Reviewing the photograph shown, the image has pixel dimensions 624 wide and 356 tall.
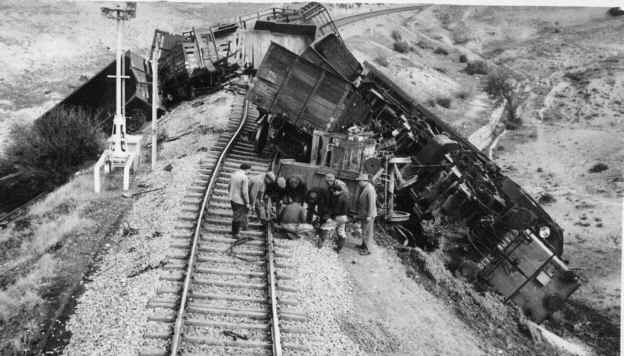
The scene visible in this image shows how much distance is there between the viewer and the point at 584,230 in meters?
19.7

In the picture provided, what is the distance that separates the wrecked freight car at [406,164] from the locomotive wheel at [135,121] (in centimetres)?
822

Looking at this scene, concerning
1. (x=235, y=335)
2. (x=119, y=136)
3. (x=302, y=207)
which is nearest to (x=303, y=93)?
(x=302, y=207)

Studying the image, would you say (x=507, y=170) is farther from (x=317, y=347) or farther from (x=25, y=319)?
(x=25, y=319)

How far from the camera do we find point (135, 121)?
67.6ft

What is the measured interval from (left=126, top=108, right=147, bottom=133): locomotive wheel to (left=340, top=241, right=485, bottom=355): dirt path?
44.1 feet

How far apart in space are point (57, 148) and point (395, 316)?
13.0 metres

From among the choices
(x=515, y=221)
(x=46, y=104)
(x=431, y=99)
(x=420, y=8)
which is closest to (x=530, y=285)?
(x=515, y=221)

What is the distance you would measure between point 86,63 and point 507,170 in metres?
30.0

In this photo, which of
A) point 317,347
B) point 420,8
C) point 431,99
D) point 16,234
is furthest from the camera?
point 420,8

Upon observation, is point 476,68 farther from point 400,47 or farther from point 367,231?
point 367,231

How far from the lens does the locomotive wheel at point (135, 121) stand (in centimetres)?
2048

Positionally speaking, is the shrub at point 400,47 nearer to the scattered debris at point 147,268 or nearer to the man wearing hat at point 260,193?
the man wearing hat at point 260,193

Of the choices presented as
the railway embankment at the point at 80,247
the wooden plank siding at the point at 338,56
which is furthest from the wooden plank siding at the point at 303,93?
the railway embankment at the point at 80,247

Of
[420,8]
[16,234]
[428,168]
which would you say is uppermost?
[420,8]
